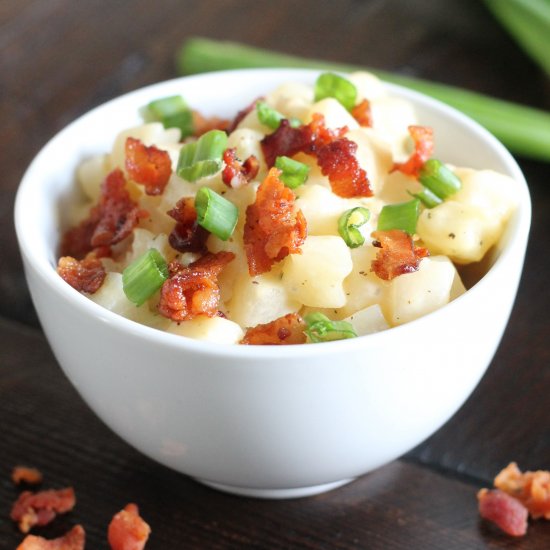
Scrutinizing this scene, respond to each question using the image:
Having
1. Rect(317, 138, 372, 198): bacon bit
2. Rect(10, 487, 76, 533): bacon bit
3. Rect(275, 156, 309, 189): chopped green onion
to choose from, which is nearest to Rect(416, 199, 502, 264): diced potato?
Rect(317, 138, 372, 198): bacon bit

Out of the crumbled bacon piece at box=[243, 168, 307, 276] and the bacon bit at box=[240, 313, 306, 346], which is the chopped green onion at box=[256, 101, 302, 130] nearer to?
the crumbled bacon piece at box=[243, 168, 307, 276]

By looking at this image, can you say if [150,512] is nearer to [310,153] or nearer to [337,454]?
[337,454]

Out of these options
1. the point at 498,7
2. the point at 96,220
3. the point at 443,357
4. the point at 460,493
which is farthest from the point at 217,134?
the point at 498,7

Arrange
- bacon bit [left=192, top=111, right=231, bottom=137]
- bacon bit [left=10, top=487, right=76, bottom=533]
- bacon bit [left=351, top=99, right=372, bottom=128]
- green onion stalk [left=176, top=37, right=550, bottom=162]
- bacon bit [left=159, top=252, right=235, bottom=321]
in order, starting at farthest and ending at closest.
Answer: green onion stalk [left=176, top=37, right=550, bottom=162] < bacon bit [left=192, top=111, right=231, bottom=137] < bacon bit [left=351, top=99, right=372, bottom=128] < bacon bit [left=10, top=487, right=76, bottom=533] < bacon bit [left=159, top=252, right=235, bottom=321]

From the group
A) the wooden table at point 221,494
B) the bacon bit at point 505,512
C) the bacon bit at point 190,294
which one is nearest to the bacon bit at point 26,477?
the wooden table at point 221,494

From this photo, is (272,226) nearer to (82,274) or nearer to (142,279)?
(142,279)

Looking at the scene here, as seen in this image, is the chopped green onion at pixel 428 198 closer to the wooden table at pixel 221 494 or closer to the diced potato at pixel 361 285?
the diced potato at pixel 361 285
